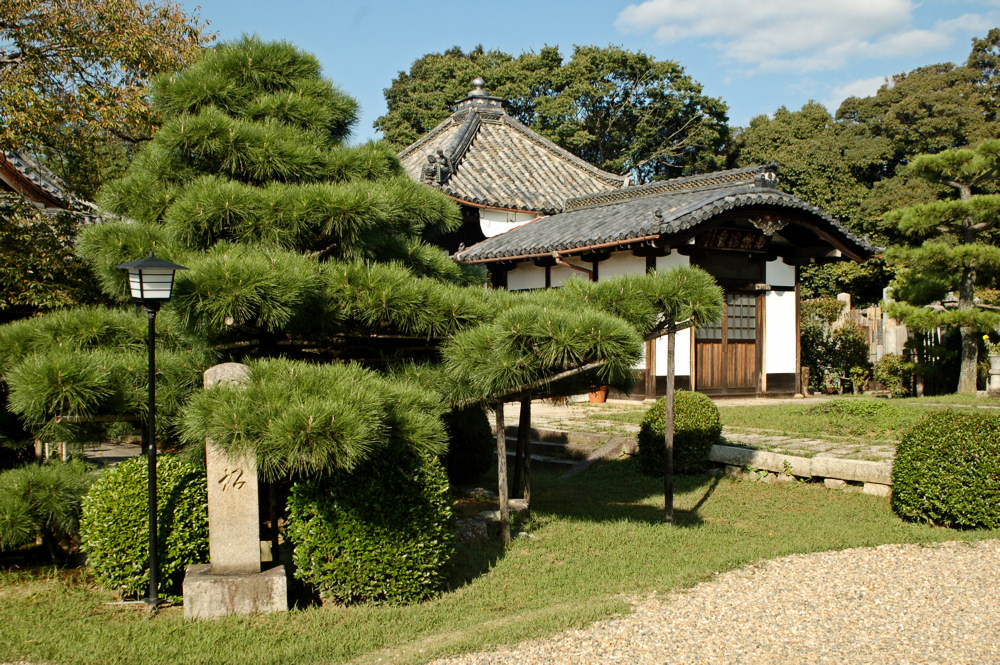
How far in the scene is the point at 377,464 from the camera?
15.0 ft

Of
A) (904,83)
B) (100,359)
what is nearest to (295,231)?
(100,359)

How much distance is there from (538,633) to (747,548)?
2332mm

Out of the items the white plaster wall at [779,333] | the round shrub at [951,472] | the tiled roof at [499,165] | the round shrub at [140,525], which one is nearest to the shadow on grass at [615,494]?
the round shrub at [951,472]

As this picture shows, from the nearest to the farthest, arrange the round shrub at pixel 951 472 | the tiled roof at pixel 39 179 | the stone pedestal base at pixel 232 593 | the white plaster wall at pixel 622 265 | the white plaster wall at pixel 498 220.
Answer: the stone pedestal base at pixel 232 593, the round shrub at pixel 951 472, the tiled roof at pixel 39 179, the white plaster wall at pixel 622 265, the white plaster wall at pixel 498 220

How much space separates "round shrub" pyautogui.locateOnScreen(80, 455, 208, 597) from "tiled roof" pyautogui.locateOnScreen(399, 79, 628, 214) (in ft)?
37.4

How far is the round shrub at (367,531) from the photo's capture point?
4539 mm

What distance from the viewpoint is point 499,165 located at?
60.3ft

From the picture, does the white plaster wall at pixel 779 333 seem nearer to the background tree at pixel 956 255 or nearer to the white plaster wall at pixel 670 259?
the background tree at pixel 956 255

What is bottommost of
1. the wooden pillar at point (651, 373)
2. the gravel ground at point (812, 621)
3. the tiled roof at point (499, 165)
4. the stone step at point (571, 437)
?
the gravel ground at point (812, 621)

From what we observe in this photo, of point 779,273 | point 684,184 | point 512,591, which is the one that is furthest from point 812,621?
point 684,184

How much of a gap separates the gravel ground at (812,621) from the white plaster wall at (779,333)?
381 inches

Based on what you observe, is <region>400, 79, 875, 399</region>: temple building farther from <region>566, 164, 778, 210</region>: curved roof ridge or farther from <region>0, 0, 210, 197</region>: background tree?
Answer: <region>0, 0, 210, 197</region>: background tree

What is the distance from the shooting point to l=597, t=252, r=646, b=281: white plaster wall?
1360cm

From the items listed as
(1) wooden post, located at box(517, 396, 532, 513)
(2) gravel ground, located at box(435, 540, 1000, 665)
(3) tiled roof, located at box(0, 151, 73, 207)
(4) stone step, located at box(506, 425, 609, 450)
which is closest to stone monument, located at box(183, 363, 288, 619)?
(2) gravel ground, located at box(435, 540, 1000, 665)
